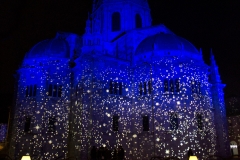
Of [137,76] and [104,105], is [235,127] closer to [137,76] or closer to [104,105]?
[137,76]

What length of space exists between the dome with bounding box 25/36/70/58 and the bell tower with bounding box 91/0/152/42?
522 cm

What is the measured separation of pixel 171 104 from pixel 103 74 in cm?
786

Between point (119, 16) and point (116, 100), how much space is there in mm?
12562

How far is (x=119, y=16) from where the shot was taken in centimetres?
3384

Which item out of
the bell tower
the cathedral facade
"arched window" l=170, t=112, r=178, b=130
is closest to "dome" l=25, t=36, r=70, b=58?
the cathedral facade

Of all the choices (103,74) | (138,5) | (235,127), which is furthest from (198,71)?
(235,127)

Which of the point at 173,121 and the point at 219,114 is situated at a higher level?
the point at 219,114

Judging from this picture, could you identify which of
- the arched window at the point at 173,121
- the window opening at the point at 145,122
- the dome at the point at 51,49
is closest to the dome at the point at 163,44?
the arched window at the point at 173,121

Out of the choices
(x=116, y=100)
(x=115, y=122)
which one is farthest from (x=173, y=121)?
(x=116, y=100)

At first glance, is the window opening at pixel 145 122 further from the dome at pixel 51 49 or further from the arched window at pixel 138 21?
the arched window at pixel 138 21

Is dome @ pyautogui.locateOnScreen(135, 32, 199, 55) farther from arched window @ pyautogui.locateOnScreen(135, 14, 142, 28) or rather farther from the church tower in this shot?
the church tower

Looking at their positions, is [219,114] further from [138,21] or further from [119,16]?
[119,16]

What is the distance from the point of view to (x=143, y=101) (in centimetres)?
2777

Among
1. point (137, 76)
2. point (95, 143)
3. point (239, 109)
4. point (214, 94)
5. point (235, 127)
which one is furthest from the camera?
point (239, 109)
